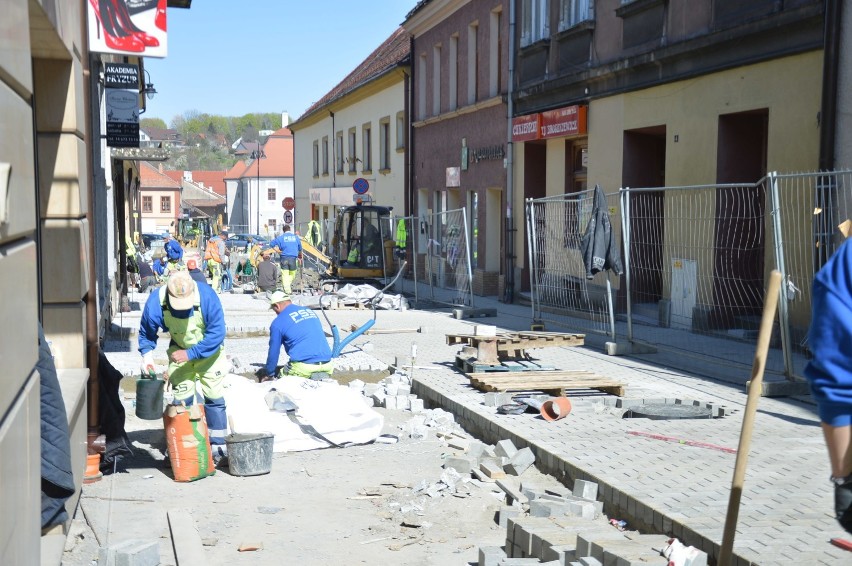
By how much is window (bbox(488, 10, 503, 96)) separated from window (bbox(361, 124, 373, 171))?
13.5 m

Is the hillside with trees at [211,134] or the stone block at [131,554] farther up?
the hillside with trees at [211,134]

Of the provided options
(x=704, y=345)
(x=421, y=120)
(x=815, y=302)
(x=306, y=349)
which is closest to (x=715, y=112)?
(x=704, y=345)

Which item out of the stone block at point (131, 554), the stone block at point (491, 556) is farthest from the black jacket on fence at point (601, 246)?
the stone block at point (131, 554)

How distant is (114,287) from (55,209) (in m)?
11.7

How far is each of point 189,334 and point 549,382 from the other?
3.80m

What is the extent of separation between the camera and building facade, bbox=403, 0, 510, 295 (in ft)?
77.7

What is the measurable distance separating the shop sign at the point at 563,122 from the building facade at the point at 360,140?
11801 millimetres

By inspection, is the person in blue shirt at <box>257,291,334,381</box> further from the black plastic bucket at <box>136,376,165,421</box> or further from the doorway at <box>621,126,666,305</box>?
the doorway at <box>621,126,666,305</box>

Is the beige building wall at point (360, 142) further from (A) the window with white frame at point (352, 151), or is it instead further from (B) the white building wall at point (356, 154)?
(A) the window with white frame at point (352, 151)

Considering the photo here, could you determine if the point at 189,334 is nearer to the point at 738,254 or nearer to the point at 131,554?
the point at 131,554

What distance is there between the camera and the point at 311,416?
8828mm

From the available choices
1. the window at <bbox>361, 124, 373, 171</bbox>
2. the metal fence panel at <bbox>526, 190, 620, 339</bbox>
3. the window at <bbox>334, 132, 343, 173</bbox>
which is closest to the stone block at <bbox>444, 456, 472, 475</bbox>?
the metal fence panel at <bbox>526, 190, 620, 339</bbox>

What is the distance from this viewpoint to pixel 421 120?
30266 mm

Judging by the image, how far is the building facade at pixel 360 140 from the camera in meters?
33.2
